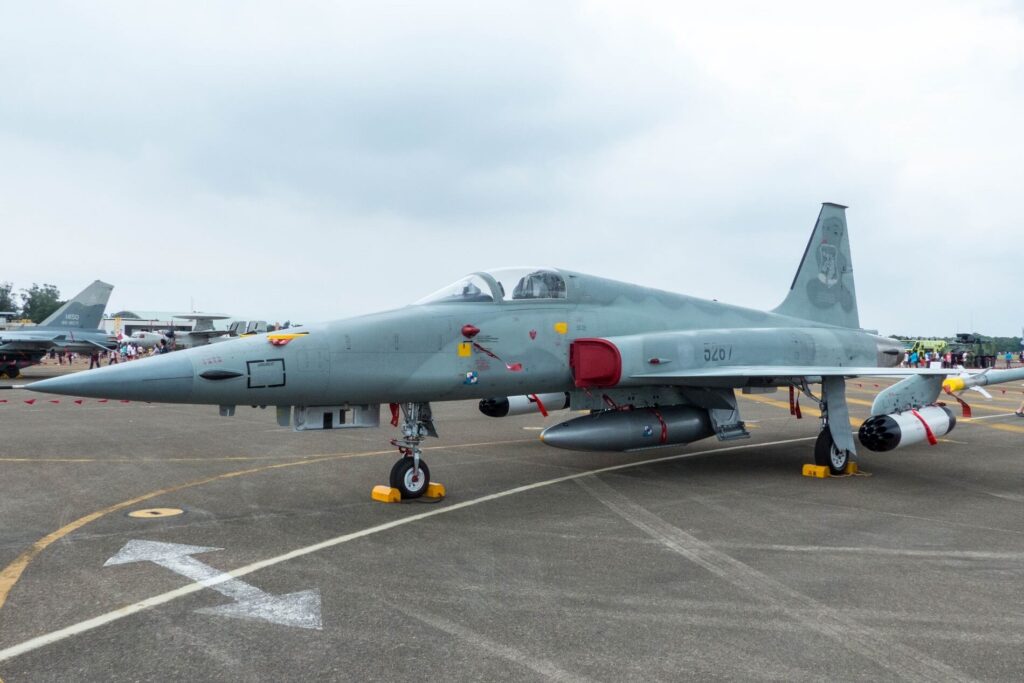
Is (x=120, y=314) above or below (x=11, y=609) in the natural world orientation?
above

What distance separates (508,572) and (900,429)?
7.50 meters

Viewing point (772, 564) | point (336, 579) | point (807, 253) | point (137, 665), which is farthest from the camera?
point (807, 253)

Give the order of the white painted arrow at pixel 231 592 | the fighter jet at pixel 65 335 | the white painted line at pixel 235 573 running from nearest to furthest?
1. the white painted line at pixel 235 573
2. the white painted arrow at pixel 231 592
3. the fighter jet at pixel 65 335

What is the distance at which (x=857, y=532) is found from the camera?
715 centimetres

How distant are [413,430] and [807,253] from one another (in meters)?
→ 9.75

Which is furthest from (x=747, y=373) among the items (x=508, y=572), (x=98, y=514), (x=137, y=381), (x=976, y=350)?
(x=976, y=350)

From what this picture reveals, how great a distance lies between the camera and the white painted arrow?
4.65m

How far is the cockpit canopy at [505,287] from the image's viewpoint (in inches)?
351

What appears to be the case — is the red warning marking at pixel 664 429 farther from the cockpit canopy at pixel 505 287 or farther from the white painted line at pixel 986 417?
the white painted line at pixel 986 417

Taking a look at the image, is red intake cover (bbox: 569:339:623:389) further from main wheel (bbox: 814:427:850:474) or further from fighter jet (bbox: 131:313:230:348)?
fighter jet (bbox: 131:313:230:348)

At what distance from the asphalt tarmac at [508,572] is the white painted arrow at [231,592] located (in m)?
0.02

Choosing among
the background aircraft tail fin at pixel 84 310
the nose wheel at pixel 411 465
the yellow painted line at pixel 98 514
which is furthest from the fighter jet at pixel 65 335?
the nose wheel at pixel 411 465

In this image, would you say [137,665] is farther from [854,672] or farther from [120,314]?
[120,314]

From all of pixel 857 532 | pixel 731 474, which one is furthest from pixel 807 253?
pixel 857 532
